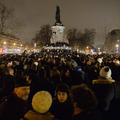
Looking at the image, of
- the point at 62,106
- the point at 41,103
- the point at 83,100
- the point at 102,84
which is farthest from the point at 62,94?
the point at 83,100

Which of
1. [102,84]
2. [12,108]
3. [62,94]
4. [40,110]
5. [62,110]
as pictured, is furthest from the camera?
[102,84]

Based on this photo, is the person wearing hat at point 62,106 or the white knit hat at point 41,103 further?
the person wearing hat at point 62,106

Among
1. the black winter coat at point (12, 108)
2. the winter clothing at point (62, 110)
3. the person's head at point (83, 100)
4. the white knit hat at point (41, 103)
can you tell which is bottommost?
the winter clothing at point (62, 110)

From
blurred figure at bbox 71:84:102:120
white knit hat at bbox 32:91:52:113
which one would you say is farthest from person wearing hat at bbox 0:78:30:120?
blurred figure at bbox 71:84:102:120

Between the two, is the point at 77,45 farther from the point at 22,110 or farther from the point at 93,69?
the point at 22,110

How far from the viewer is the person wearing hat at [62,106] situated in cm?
270

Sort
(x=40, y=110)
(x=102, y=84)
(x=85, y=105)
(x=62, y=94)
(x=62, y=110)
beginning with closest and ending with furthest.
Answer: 1. (x=85, y=105)
2. (x=40, y=110)
3. (x=62, y=110)
4. (x=62, y=94)
5. (x=102, y=84)

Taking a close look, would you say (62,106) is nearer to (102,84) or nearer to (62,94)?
(62,94)

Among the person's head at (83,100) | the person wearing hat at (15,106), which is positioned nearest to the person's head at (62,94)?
the person wearing hat at (15,106)

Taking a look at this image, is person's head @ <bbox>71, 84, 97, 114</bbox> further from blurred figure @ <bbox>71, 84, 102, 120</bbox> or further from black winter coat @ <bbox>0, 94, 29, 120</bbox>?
black winter coat @ <bbox>0, 94, 29, 120</bbox>

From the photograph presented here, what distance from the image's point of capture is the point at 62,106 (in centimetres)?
283

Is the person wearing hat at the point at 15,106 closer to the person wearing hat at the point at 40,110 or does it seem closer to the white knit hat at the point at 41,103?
the person wearing hat at the point at 40,110

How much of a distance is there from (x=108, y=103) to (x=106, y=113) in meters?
0.20

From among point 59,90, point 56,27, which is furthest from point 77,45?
point 59,90
